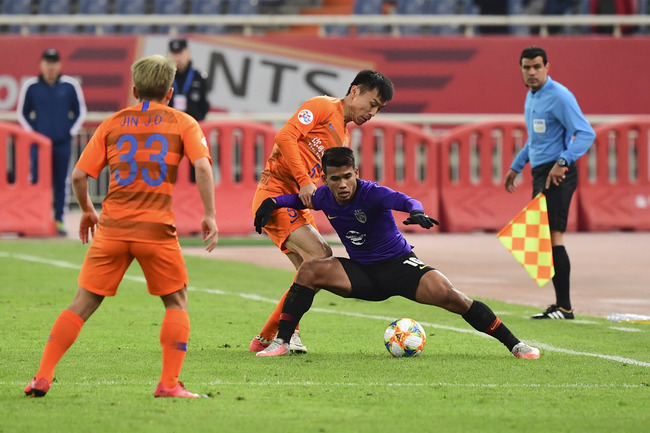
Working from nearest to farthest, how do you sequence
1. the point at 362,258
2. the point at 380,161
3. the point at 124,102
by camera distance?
the point at 362,258, the point at 380,161, the point at 124,102

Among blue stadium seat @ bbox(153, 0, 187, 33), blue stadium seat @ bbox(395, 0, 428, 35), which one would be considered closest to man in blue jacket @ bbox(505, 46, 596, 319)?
blue stadium seat @ bbox(395, 0, 428, 35)

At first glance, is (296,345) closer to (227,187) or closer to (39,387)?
(39,387)

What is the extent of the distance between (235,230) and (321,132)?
401 inches

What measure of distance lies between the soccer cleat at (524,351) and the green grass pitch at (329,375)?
0.24ft

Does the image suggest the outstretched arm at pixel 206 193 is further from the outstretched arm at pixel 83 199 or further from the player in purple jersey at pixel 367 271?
the player in purple jersey at pixel 367 271

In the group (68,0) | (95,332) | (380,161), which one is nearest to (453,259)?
(380,161)

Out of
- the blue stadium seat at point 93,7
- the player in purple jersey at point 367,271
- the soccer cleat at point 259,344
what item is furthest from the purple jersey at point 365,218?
the blue stadium seat at point 93,7

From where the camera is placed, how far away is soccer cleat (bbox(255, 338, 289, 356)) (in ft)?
24.9

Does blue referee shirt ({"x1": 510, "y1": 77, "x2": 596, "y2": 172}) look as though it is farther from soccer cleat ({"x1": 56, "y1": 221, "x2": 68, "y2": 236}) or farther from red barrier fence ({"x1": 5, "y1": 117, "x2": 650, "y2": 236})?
soccer cleat ({"x1": 56, "y1": 221, "x2": 68, "y2": 236})

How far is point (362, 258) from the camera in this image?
25.2 feet

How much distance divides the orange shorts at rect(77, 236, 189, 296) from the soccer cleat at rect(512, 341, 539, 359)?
2592 millimetres

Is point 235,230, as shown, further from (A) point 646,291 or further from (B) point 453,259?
(A) point 646,291

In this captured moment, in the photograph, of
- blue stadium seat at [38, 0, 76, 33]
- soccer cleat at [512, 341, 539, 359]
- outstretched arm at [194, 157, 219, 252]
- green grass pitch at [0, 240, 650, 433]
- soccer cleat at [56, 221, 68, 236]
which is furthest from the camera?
blue stadium seat at [38, 0, 76, 33]

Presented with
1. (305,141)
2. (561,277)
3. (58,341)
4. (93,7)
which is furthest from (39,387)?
(93,7)
